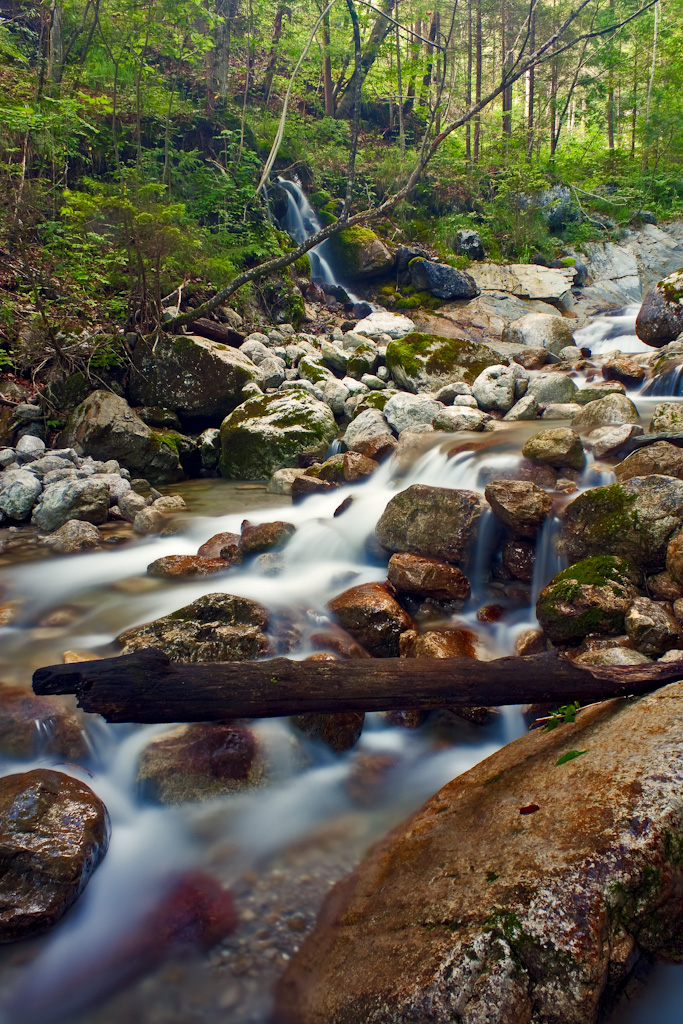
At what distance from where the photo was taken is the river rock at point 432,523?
4.93 meters

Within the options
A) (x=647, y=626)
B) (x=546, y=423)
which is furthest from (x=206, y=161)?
(x=647, y=626)

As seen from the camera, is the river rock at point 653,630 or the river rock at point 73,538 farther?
the river rock at point 73,538

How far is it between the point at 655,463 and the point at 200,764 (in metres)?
4.40

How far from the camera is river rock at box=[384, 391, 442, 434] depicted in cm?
844

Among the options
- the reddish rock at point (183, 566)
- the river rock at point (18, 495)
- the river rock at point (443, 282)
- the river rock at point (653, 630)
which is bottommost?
the reddish rock at point (183, 566)

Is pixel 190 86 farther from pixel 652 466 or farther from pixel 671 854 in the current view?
pixel 671 854

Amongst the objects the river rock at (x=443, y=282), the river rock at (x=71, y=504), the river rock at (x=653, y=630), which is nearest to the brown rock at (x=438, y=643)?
the river rock at (x=653, y=630)

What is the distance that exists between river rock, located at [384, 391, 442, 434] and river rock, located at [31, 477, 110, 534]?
4.24 meters

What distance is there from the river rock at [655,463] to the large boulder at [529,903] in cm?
300

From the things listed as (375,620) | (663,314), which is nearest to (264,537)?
(375,620)

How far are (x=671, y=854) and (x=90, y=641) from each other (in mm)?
3932

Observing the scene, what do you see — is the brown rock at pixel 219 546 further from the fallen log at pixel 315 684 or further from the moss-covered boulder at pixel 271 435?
the fallen log at pixel 315 684

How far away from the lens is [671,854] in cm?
169

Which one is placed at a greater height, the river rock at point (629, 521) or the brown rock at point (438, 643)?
the river rock at point (629, 521)
